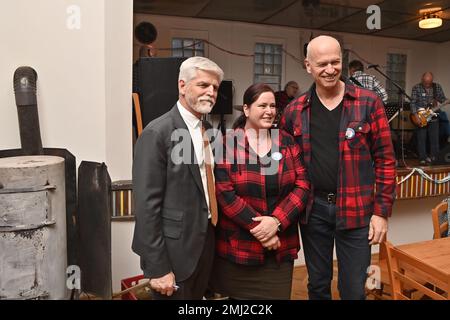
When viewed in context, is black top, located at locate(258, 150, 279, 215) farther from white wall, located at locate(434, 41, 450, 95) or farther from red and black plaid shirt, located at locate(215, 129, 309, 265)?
white wall, located at locate(434, 41, 450, 95)

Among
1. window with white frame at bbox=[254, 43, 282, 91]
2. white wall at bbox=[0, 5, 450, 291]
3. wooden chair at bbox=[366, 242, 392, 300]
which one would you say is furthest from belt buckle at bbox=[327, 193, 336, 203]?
window with white frame at bbox=[254, 43, 282, 91]

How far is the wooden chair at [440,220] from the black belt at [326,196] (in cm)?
96

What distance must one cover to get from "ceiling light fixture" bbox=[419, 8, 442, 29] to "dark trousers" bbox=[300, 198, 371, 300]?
18.4 ft

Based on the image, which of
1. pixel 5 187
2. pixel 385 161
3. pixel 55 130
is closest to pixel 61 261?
pixel 5 187

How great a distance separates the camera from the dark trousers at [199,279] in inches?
60.8

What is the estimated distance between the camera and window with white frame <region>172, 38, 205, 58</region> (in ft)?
24.1

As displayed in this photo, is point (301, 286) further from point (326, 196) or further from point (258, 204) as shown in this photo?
point (258, 204)

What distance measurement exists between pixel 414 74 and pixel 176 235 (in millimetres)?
9348

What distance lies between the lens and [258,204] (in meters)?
1.66

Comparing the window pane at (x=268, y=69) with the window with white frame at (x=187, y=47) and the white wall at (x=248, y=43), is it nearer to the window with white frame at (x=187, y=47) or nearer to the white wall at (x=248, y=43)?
the white wall at (x=248, y=43)

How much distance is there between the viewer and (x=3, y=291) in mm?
2066

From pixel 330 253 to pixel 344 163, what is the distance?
45 centimetres

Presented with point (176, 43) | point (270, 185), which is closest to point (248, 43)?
point (176, 43)
